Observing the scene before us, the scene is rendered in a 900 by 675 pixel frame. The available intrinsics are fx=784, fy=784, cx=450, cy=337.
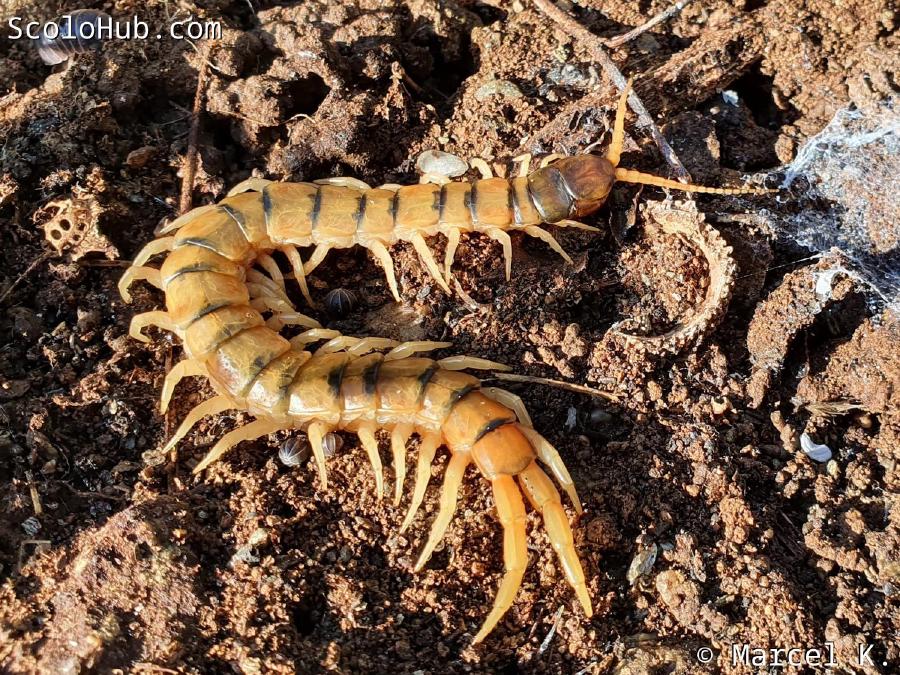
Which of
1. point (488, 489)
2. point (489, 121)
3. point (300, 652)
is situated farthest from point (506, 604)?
point (489, 121)

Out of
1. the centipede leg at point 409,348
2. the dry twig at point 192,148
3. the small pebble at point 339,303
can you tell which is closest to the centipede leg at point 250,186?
the dry twig at point 192,148

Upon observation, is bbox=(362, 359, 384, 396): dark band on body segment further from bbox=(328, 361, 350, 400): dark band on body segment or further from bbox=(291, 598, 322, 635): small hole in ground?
bbox=(291, 598, 322, 635): small hole in ground

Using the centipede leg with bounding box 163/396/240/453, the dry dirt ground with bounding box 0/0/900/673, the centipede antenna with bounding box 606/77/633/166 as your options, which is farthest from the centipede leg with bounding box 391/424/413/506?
the centipede antenna with bounding box 606/77/633/166

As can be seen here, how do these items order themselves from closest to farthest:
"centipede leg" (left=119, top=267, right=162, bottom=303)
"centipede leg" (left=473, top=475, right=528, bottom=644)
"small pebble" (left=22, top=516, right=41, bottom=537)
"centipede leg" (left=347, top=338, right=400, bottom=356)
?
1. "centipede leg" (left=473, top=475, right=528, bottom=644)
2. "small pebble" (left=22, top=516, right=41, bottom=537)
3. "centipede leg" (left=347, top=338, right=400, bottom=356)
4. "centipede leg" (left=119, top=267, right=162, bottom=303)

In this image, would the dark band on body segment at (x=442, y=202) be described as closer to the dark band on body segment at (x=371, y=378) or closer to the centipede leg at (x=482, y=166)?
the centipede leg at (x=482, y=166)

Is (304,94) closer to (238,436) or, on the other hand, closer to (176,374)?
(176,374)

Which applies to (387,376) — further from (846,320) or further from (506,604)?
(846,320)
